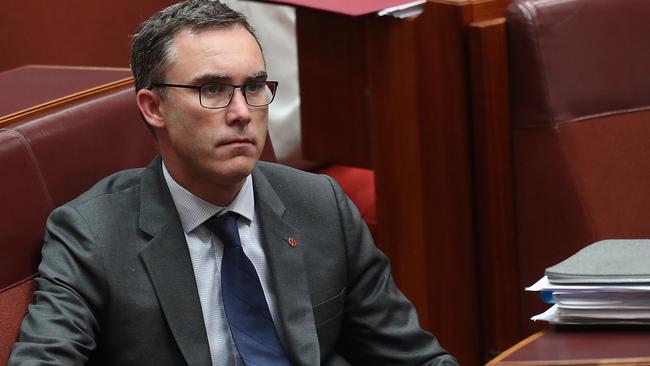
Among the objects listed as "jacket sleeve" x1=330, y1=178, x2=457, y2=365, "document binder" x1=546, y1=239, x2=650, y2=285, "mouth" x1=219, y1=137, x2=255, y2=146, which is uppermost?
"mouth" x1=219, y1=137, x2=255, y2=146

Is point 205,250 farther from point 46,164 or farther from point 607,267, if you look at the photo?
point 607,267

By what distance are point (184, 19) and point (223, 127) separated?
12 cm

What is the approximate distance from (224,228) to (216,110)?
0.12 meters

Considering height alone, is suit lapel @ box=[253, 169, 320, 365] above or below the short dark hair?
below

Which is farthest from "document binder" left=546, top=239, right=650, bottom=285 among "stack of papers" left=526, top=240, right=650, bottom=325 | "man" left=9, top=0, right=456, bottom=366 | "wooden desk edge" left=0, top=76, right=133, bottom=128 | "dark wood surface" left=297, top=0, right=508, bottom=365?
"dark wood surface" left=297, top=0, right=508, bottom=365

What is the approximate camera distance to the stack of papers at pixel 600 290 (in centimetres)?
108

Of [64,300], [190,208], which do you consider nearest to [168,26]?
[190,208]

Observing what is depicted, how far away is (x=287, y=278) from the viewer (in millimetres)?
1205

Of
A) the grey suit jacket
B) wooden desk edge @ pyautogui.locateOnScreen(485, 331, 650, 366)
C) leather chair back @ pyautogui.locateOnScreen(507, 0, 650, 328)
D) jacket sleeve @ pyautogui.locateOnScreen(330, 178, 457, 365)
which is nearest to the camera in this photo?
wooden desk edge @ pyautogui.locateOnScreen(485, 331, 650, 366)

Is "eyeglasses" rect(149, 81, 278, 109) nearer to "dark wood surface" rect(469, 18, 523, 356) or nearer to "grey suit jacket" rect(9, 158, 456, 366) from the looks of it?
"grey suit jacket" rect(9, 158, 456, 366)

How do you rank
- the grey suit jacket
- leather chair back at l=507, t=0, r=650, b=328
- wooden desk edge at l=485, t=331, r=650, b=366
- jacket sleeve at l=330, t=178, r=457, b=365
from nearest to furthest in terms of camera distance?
wooden desk edge at l=485, t=331, r=650, b=366 → the grey suit jacket → jacket sleeve at l=330, t=178, r=457, b=365 → leather chair back at l=507, t=0, r=650, b=328

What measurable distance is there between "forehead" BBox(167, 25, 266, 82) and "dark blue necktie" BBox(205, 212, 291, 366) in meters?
0.15

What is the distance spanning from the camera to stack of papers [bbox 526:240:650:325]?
1.08m

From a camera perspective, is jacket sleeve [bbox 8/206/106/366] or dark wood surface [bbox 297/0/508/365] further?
dark wood surface [bbox 297/0/508/365]
